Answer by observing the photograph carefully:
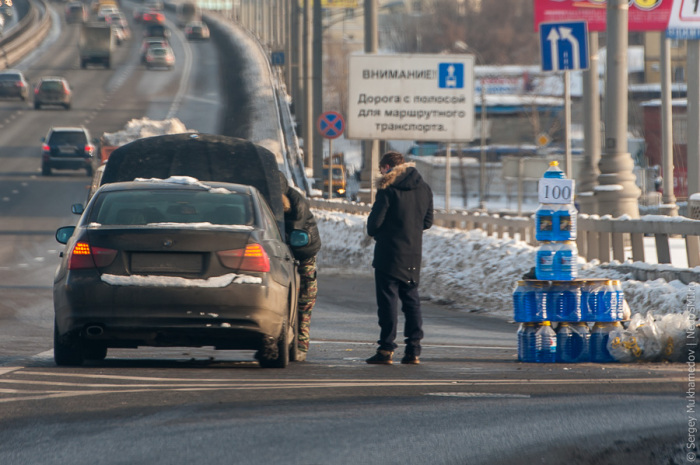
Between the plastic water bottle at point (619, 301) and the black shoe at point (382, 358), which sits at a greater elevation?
the plastic water bottle at point (619, 301)

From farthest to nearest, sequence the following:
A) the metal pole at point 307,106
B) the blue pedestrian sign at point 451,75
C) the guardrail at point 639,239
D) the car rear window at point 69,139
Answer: the metal pole at point 307,106, the car rear window at point 69,139, the blue pedestrian sign at point 451,75, the guardrail at point 639,239

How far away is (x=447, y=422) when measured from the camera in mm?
6465

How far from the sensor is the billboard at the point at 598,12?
35094 millimetres

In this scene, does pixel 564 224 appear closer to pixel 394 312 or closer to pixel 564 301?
pixel 564 301

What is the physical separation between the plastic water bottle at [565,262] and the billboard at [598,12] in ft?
82.6

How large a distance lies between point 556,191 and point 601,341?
1237mm

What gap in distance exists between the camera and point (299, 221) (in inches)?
422

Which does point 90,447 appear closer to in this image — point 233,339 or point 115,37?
point 233,339

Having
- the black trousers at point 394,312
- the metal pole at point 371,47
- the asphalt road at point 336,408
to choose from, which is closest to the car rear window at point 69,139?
the metal pole at point 371,47

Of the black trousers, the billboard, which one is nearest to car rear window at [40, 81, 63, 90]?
the billboard

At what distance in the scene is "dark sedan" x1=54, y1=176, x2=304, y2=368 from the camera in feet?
28.7

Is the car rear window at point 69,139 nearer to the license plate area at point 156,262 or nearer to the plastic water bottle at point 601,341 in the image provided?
the plastic water bottle at point 601,341

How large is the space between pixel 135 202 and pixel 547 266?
128 inches

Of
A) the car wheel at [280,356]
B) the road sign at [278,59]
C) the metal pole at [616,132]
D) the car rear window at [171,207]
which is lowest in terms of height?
the car wheel at [280,356]
